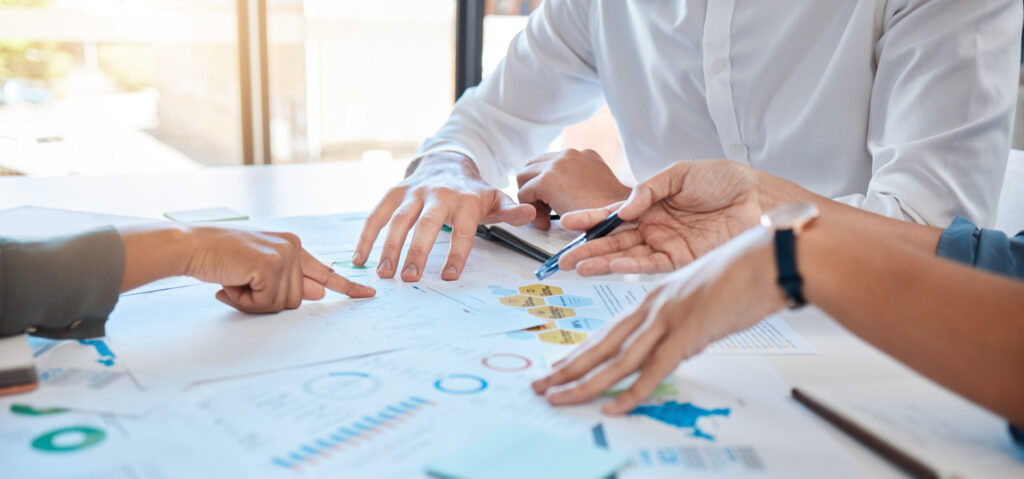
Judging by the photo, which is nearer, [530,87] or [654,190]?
[654,190]

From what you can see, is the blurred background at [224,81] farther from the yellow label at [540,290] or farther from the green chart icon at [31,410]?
the green chart icon at [31,410]

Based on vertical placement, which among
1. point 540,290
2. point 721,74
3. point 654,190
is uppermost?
point 721,74

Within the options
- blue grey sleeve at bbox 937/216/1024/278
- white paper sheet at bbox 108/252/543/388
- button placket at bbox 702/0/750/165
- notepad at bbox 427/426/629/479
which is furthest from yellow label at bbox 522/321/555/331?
button placket at bbox 702/0/750/165

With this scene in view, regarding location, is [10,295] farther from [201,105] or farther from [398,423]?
[201,105]

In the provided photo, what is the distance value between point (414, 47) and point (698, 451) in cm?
439

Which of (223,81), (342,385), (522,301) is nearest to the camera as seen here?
(342,385)

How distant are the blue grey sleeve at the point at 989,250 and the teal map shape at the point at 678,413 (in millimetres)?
438

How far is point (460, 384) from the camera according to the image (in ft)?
2.14

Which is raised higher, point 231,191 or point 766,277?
point 766,277

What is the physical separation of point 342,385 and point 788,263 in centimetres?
37

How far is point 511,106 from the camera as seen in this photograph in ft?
5.18

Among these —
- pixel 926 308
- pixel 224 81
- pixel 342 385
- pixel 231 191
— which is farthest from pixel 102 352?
pixel 224 81

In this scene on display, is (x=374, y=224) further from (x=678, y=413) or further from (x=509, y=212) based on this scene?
(x=678, y=413)

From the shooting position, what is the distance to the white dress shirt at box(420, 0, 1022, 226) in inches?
39.8
